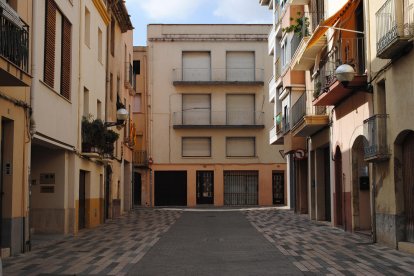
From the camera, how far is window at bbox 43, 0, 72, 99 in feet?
55.8

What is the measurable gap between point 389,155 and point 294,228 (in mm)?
7421

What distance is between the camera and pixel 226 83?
46.9 meters

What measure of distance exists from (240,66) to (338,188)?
26.9m

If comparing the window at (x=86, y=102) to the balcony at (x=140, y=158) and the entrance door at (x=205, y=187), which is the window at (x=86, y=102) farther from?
the entrance door at (x=205, y=187)

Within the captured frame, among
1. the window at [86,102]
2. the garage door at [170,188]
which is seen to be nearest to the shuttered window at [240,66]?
the garage door at [170,188]

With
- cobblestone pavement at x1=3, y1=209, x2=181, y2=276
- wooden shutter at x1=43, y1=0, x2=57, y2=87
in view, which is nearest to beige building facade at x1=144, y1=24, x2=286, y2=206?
cobblestone pavement at x1=3, y1=209, x2=181, y2=276

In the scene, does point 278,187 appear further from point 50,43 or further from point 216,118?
point 50,43

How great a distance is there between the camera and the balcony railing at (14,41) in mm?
11828

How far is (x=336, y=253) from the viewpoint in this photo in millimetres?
13898

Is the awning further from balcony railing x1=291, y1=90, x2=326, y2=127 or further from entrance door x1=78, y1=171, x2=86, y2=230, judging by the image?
entrance door x1=78, y1=171, x2=86, y2=230

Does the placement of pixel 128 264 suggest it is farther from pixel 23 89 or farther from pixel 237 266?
pixel 23 89

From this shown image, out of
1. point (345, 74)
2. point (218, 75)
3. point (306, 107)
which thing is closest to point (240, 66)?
point (218, 75)

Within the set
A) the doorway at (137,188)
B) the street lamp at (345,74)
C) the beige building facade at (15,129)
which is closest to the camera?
the beige building facade at (15,129)

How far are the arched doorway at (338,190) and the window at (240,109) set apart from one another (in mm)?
25168
